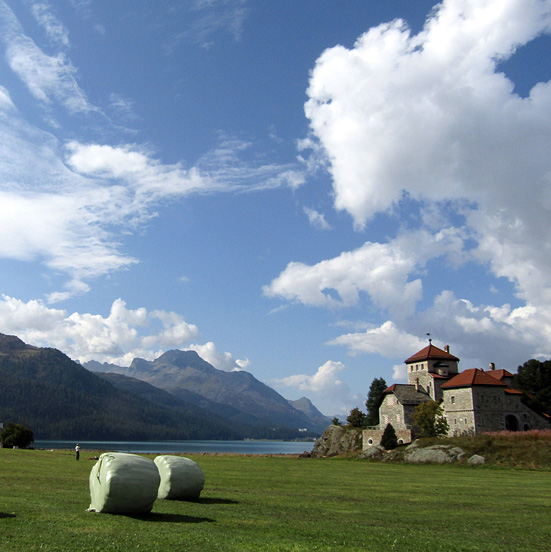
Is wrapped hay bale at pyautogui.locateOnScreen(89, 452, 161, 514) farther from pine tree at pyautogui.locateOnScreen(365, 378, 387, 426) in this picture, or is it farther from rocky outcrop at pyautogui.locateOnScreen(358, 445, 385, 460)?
pine tree at pyautogui.locateOnScreen(365, 378, 387, 426)

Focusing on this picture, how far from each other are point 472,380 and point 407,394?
13294mm

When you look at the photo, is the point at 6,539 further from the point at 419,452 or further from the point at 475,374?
the point at 475,374

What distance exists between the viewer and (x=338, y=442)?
96.4 m

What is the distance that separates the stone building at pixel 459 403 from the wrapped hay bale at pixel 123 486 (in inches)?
2961

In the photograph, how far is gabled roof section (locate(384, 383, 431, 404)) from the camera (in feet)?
297

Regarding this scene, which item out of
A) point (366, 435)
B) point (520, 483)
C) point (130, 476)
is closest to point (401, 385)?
point (366, 435)

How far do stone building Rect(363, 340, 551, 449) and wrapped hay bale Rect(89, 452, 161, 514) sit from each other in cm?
7522

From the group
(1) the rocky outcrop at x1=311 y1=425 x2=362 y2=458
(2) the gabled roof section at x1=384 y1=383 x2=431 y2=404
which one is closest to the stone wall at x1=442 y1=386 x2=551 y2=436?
(2) the gabled roof section at x1=384 y1=383 x2=431 y2=404

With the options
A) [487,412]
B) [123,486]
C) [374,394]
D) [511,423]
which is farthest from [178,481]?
[374,394]

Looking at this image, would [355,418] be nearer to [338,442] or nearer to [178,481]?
[338,442]

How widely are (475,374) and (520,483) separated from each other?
5010 centimetres

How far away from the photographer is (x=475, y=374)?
277 ft

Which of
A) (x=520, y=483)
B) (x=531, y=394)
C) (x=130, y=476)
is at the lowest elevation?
(x=520, y=483)

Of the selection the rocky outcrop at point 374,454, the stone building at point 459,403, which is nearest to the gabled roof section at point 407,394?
the stone building at point 459,403
